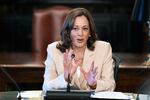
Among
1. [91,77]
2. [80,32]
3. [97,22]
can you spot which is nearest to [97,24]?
[97,22]

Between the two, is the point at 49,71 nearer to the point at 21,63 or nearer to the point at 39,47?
the point at 21,63

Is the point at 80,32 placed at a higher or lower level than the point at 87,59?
higher

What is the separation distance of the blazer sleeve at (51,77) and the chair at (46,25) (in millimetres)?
1601

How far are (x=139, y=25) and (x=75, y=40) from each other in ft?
11.9

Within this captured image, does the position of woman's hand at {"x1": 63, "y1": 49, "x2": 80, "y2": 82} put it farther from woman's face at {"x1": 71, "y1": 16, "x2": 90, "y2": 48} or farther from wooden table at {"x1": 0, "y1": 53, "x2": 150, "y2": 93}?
wooden table at {"x1": 0, "y1": 53, "x2": 150, "y2": 93}

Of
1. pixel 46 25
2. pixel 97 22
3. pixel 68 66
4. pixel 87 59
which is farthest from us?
pixel 97 22

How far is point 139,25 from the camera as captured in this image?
635 centimetres

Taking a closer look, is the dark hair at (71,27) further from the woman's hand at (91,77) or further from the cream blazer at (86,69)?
the woman's hand at (91,77)

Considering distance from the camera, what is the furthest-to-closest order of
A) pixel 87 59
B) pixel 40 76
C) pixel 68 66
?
1. pixel 40 76
2. pixel 87 59
3. pixel 68 66

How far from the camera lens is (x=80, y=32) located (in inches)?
111

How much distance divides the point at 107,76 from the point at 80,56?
23 cm

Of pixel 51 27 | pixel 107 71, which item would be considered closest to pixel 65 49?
pixel 107 71

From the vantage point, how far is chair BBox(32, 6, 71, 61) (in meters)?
4.55

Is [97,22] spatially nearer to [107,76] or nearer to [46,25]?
[46,25]
